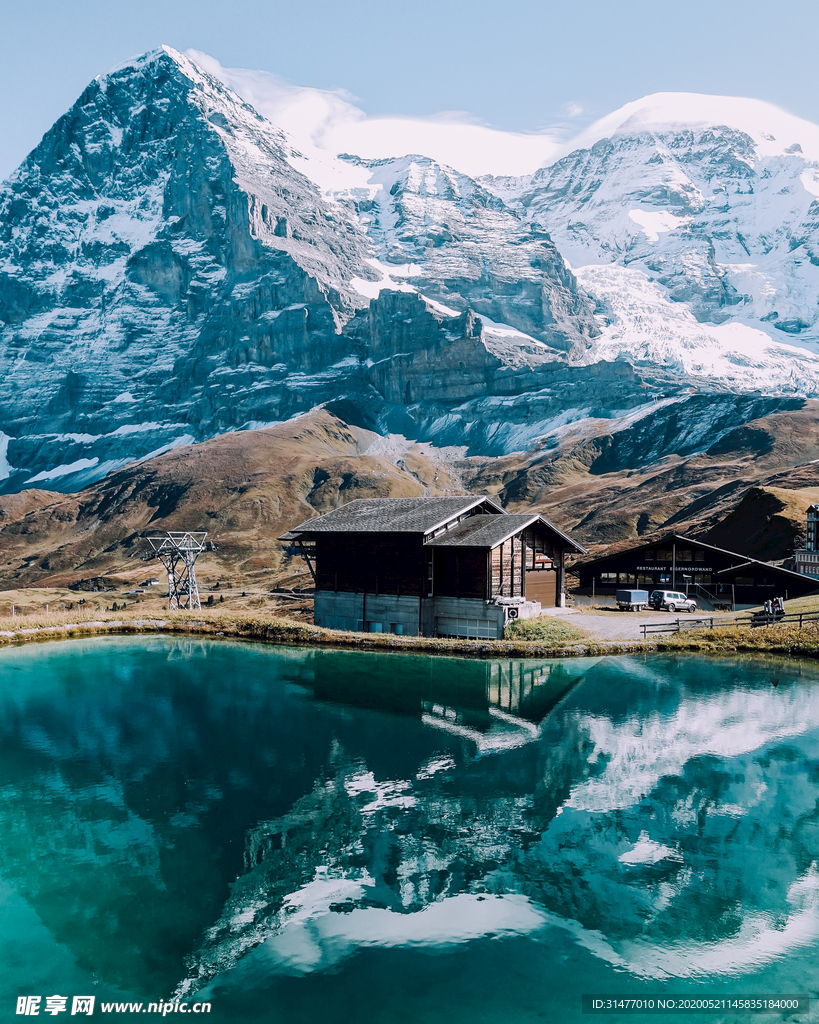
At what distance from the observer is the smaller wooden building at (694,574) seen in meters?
65.9

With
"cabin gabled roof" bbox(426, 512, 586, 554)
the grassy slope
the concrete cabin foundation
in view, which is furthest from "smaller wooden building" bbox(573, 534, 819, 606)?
the concrete cabin foundation

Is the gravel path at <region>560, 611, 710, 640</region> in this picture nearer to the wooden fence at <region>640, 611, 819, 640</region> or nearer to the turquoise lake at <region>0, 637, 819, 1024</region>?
the wooden fence at <region>640, 611, 819, 640</region>

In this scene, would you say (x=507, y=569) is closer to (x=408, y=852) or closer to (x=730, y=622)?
(x=730, y=622)

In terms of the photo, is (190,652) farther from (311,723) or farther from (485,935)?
(485,935)

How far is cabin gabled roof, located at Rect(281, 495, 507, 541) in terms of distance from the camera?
5598 cm

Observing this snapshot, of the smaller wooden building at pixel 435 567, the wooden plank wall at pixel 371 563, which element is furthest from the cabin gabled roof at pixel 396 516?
the wooden plank wall at pixel 371 563

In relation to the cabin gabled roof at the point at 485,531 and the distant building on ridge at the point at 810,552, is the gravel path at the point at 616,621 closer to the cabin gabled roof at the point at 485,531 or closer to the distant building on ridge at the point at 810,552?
the cabin gabled roof at the point at 485,531

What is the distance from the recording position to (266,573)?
16250 cm

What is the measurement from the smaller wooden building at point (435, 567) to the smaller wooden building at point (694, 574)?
12543 mm

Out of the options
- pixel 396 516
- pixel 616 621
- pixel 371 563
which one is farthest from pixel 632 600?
pixel 371 563

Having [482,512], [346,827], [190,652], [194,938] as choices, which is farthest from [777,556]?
[194,938]

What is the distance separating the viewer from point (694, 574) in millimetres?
70312

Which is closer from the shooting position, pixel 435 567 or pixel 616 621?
pixel 435 567

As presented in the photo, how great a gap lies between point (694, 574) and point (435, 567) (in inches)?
1092
